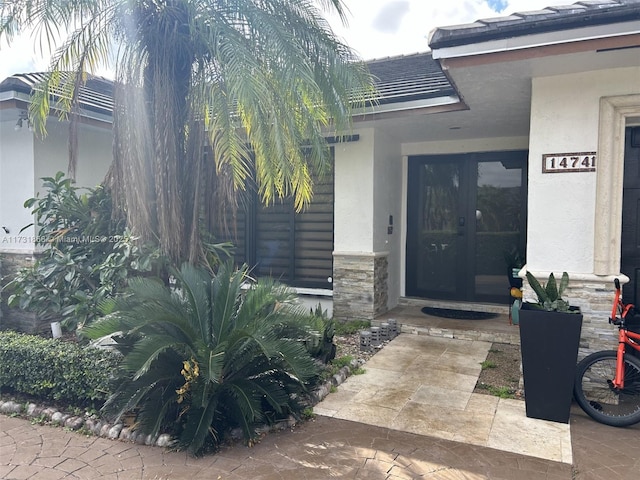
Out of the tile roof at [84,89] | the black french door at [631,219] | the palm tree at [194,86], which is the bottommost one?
the black french door at [631,219]

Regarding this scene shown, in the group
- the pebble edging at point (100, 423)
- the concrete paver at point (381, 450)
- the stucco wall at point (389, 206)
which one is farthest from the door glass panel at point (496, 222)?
the pebble edging at point (100, 423)

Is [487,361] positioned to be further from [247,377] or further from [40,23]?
[40,23]

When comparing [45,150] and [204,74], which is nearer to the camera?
[204,74]

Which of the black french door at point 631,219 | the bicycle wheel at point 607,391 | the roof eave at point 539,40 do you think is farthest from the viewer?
the black french door at point 631,219

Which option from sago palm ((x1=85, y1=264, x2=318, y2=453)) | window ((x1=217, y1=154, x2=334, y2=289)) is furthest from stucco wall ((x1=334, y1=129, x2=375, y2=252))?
sago palm ((x1=85, y1=264, x2=318, y2=453))

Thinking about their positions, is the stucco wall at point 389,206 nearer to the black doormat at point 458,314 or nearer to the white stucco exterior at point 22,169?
the black doormat at point 458,314

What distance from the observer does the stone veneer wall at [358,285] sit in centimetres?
724

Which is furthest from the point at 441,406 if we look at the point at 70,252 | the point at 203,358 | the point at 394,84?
the point at 70,252

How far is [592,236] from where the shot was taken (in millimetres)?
4379

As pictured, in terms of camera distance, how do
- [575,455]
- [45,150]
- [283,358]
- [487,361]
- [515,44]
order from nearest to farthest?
[575,455] → [283,358] → [515,44] → [487,361] → [45,150]

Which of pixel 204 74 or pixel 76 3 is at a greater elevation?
pixel 76 3

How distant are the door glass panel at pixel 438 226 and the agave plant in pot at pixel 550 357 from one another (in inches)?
165

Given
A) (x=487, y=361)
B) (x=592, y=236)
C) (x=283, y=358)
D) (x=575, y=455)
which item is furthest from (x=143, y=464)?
(x=592, y=236)

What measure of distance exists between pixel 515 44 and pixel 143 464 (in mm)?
4746
